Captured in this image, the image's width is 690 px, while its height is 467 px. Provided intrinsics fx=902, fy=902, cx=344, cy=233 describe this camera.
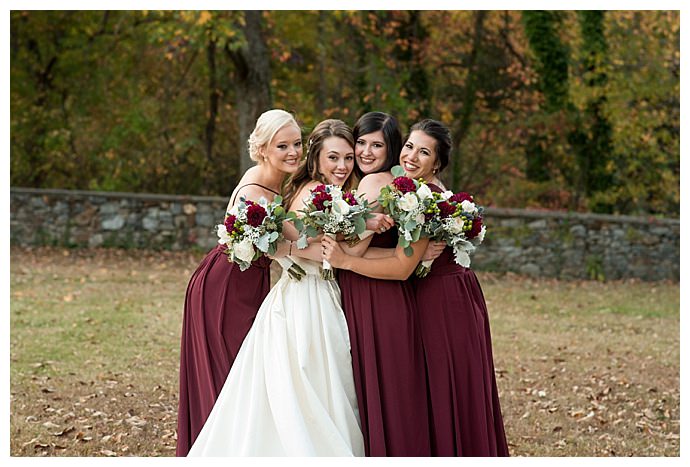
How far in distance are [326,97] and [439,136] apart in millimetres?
14756

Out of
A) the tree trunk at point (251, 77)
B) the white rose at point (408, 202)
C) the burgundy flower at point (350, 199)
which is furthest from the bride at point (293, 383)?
the tree trunk at point (251, 77)

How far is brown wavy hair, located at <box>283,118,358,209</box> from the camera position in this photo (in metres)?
5.12

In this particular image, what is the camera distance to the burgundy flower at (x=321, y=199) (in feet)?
15.4

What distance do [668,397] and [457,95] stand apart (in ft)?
39.4

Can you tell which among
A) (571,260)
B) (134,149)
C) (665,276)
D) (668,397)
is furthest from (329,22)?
(668,397)

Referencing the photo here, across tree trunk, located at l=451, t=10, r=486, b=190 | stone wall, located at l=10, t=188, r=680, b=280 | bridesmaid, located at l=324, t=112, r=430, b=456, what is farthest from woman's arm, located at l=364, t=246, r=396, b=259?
tree trunk, located at l=451, t=10, r=486, b=190

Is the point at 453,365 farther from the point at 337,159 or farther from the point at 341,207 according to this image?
the point at 337,159

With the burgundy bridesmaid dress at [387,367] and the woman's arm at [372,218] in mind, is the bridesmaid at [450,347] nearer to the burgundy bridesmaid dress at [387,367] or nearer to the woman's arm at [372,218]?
the burgundy bridesmaid dress at [387,367]

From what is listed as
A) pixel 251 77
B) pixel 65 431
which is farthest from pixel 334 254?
pixel 251 77

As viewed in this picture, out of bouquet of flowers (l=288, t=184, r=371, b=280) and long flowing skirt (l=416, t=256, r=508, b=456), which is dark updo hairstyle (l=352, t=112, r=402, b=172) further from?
long flowing skirt (l=416, t=256, r=508, b=456)

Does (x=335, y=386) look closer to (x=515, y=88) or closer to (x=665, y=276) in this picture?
(x=665, y=276)

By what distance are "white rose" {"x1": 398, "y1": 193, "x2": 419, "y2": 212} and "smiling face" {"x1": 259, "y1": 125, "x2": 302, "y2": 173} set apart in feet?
2.77

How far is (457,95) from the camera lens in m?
19.6

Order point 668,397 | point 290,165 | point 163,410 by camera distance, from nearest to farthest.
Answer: point 290,165 < point 163,410 < point 668,397
